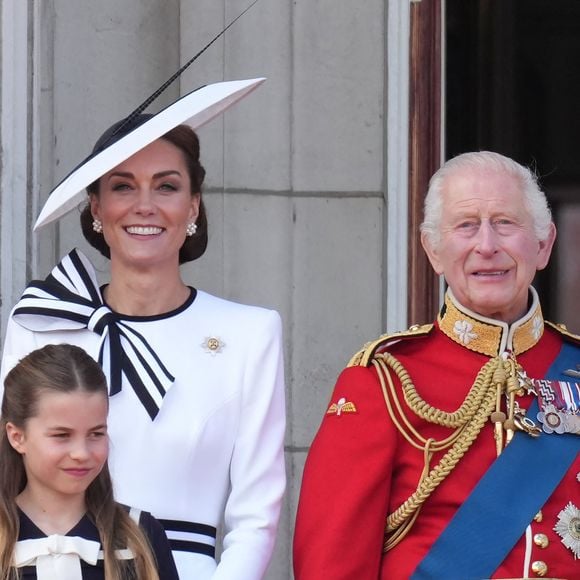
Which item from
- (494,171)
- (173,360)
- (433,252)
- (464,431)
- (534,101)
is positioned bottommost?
(464,431)

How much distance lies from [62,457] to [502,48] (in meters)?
3.55

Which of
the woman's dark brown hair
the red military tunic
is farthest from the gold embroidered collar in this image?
the woman's dark brown hair

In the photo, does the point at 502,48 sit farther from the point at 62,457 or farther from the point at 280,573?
the point at 62,457

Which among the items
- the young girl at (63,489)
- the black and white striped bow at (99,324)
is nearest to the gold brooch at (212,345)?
the black and white striped bow at (99,324)

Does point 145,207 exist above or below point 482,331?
above

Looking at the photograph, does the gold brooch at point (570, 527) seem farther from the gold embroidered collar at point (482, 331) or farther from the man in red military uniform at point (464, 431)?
the gold embroidered collar at point (482, 331)

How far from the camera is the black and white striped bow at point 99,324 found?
4.18 metres

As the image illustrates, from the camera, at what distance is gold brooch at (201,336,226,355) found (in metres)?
4.26

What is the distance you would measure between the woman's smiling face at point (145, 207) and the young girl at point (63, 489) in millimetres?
468

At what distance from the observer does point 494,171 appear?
4.21m

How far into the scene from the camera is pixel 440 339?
14.0ft

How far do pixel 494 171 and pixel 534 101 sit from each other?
115 inches

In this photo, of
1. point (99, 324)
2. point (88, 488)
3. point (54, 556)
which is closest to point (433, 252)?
point (99, 324)

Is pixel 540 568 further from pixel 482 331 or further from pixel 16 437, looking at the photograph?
pixel 16 437
